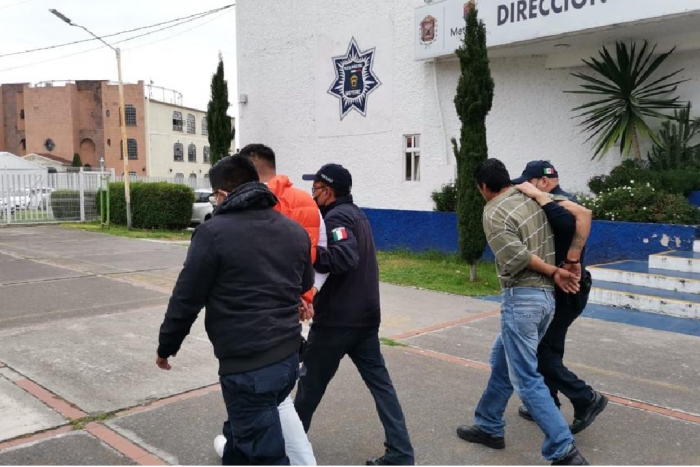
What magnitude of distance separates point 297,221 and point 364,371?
38.1 inches

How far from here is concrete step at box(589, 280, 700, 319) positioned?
7289 millimetres

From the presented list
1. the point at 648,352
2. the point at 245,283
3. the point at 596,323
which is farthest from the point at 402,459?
the point at 596,323

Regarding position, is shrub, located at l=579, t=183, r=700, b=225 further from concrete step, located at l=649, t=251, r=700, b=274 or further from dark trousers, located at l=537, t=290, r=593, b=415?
dark trousers, located at l=537, t=290, r=593, b=415

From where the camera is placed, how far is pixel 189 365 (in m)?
5.55

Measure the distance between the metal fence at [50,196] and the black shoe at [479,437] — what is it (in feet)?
61.1

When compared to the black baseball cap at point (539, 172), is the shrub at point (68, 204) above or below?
below

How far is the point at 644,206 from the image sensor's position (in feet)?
30.9

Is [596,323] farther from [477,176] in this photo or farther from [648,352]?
[477,176]

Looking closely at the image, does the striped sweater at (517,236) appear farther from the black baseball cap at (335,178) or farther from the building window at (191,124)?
the building window at (191,124)

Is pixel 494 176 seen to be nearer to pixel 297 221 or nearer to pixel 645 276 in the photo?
pixel 297 221

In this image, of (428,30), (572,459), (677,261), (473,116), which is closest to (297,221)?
(572,459)

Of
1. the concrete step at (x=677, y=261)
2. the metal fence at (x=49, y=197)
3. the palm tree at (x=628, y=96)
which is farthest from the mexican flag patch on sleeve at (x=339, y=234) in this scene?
the metal fence at (x=49, y=197)

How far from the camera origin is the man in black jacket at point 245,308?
2.65 meters

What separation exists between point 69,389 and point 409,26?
38.0 feet
